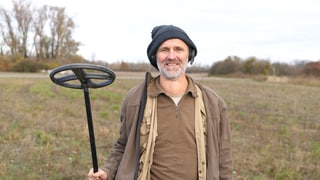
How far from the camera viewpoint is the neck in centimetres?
249

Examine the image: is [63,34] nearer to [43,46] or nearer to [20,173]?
[43,46]

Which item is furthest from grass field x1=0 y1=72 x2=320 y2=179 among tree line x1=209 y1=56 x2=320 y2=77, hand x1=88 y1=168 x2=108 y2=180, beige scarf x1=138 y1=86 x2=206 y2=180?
tree line x1=209 y1=56 x2=320 y2=77

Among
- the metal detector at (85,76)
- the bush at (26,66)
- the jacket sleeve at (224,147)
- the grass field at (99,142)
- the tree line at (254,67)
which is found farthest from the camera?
the tree line at (254,67)

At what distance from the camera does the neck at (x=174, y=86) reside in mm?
2492

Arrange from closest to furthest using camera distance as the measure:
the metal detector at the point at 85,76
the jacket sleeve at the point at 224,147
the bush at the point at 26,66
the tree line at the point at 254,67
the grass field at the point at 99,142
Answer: the metal detector at the point at 85,76
the jacket sleeve at the point at 224,147
the grass field at the point at 99,142
the bush at the point at 26,66
the tree line at the point at 254,67

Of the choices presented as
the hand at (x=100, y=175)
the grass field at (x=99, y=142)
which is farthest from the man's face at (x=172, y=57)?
the grass field at (x=99, y=142)

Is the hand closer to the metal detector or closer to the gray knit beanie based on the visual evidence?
the metal detector

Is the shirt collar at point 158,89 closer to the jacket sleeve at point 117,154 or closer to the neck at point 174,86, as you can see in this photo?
the neck at point 174,86

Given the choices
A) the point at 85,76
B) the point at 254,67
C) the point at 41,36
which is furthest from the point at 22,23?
the point at 85,76

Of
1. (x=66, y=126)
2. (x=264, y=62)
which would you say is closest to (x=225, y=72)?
(x=264, y=62)

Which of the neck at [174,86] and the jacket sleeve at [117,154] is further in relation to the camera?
the jacket sleeve at [117,154]

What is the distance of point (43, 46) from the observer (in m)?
56.6

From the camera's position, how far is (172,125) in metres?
2.44

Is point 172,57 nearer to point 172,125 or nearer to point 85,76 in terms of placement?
point 172,125
